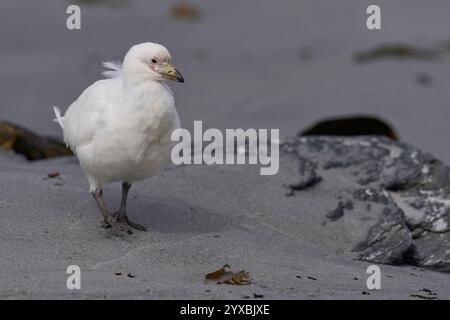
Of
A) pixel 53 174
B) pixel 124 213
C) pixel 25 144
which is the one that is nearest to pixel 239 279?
pixel 124 213

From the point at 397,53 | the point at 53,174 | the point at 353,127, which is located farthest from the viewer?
the point at 397,53

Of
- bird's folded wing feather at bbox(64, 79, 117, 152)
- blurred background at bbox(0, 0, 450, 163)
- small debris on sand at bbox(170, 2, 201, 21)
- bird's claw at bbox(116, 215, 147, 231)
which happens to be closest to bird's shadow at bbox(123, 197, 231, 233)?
bird's claw at bbox(116, 215, 147, 231)

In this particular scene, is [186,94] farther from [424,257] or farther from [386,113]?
[424,257]

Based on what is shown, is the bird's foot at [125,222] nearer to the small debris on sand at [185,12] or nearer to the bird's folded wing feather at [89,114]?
the bird's folded wing feather at [89,114]

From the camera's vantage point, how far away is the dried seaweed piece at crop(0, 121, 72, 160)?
902cm

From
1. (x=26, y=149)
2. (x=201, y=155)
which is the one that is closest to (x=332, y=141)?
(x=201, y=155)

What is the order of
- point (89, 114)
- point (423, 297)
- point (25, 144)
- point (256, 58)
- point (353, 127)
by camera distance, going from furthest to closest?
point (256, 58) → point (353, 127) → point (25, 144) → point (89, 114) → point (423, 297)

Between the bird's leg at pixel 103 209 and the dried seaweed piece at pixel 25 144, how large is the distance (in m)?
2.51

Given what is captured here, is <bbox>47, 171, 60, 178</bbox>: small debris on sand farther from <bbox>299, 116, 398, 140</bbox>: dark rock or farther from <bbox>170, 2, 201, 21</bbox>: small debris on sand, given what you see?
<bbox>170, 2, 201, 21</bbox>: small debris on sand

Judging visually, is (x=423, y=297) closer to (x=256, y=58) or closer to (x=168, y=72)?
(x=168, y=72)

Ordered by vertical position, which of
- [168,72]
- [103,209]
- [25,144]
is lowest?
A: [103,209]

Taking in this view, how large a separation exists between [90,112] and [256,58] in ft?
21.4

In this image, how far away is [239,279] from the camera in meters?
5.71

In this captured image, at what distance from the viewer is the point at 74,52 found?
1259cm
